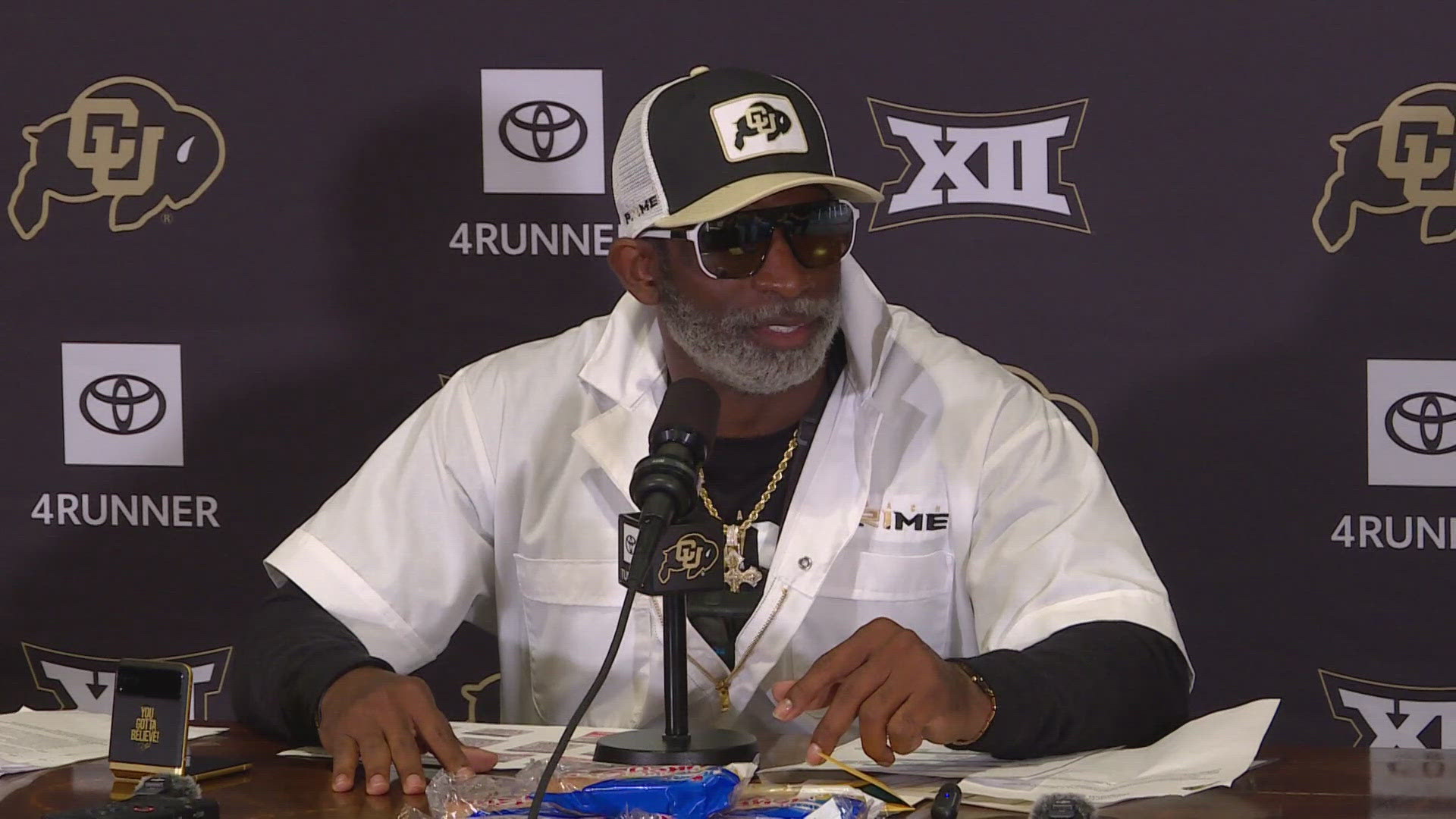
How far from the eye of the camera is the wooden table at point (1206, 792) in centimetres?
140

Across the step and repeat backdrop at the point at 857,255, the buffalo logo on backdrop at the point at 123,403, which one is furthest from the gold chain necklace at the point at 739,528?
the buffalo logo on backdrop at the point at 123,403

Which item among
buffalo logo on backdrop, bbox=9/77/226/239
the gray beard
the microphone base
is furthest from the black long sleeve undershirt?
buffalo logo on backdrop, bbox=9/77/226/239

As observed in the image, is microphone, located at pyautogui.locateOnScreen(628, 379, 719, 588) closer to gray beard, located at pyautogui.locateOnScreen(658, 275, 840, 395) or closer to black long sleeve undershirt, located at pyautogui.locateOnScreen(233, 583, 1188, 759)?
black long sleeve undershirt, located at pyautogui.locateOnScreen(233, 583, 1188, 759)

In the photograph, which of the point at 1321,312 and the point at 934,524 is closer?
the point at 934,524

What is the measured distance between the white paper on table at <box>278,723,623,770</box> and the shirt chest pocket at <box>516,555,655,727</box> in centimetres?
26

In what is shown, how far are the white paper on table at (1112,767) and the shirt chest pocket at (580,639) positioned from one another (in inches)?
18.2

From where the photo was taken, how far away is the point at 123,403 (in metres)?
2.82

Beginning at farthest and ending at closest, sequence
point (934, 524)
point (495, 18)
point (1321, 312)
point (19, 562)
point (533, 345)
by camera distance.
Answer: point (19, 562) → point (495, 18) → point (1321, 312) → point (533, 345) → point (934, 524)

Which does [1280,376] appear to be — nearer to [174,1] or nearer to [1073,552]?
[1073,552]

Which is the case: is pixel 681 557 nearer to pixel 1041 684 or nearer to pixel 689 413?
pixel 689 413

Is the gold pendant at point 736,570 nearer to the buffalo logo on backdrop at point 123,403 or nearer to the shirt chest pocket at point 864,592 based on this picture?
the shirt chest pocket at point 864,592

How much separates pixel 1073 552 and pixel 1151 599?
0.11 meters

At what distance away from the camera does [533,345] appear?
2.29 meters

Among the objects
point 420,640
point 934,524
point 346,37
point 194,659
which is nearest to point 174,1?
point 346,37
